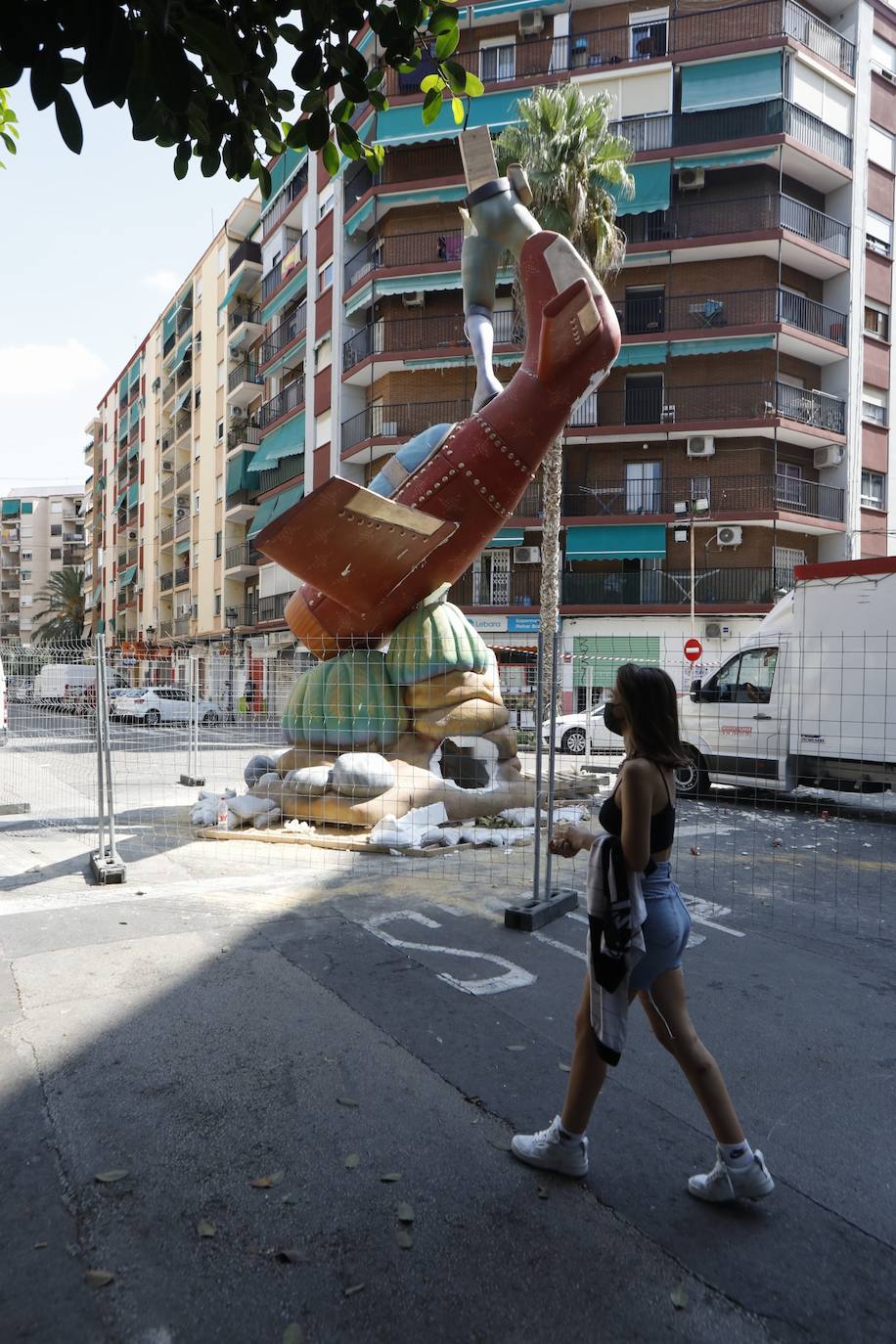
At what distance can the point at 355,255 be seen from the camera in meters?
30.6

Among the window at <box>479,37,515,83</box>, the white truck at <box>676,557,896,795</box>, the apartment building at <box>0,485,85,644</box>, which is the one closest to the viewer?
the white truck at <box>676,557,896,795</box>

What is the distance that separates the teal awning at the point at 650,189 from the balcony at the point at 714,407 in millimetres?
5085

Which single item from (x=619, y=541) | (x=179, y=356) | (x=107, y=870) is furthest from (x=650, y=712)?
(x=179, y=356)

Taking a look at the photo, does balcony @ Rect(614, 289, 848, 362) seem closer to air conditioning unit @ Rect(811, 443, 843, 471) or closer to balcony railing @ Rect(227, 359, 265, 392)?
air conditioning unit @ Rect(811, 443, 843, 471)

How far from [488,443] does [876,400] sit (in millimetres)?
Result: 25370

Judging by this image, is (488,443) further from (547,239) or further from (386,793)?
(386,793)

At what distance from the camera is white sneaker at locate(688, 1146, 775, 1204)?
2.53 metres

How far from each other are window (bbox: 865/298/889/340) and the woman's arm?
31.1 metres

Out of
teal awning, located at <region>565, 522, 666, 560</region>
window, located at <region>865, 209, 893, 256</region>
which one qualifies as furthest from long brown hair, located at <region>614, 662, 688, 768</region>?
window, located at <region>865, 209, 893, 256</region>

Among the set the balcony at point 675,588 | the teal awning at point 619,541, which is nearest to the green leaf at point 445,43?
the balcony at point 675,588

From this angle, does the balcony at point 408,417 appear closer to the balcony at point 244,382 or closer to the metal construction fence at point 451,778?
the balcony at point 244,382

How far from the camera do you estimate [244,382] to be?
39.2 meters

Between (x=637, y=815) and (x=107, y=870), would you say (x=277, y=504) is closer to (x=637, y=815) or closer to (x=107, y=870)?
(x=107, y=870)

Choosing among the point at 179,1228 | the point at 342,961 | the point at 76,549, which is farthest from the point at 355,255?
the point at 76,549
